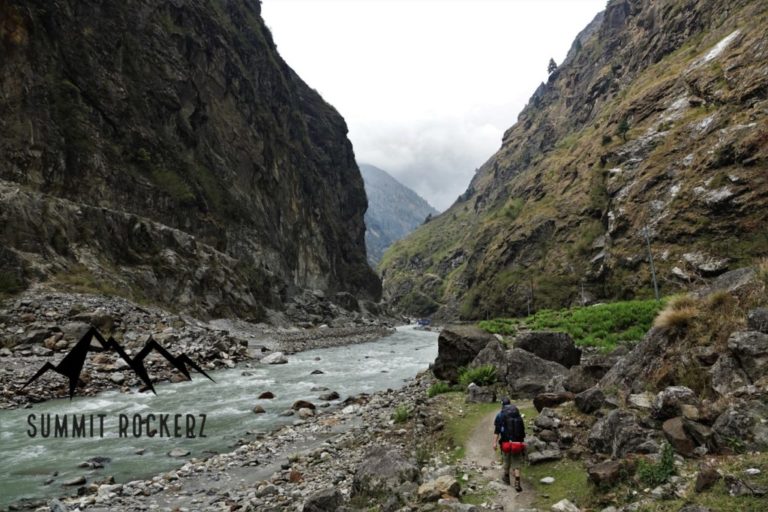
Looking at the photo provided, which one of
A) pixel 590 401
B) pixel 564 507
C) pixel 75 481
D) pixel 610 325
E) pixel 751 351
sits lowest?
pixel 75 481

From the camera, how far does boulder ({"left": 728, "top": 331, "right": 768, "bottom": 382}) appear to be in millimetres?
9117

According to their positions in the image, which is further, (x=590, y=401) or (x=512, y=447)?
(x=590, y=401)

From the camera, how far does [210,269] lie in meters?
65.2

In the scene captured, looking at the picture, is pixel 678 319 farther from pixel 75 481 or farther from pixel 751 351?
pixel 75 481

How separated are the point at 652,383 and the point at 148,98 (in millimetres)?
83496

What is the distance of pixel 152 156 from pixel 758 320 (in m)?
77.3

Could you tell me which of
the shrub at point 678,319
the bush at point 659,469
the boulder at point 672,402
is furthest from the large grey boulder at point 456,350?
the bush at point 659,469

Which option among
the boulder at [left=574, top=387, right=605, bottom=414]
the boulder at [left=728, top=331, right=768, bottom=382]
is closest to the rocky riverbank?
the boulder at [left=574, top=387, right=605, bottom=414]

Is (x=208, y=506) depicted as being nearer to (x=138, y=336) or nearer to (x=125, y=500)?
(x=125, y=500)

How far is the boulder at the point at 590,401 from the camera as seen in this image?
12.2 m

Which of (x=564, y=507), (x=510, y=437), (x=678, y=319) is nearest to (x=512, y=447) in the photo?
(x=510, y=437)

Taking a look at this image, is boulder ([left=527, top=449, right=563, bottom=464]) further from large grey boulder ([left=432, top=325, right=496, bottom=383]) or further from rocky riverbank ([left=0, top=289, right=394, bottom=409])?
rocky riverbank ([left=0, top=289, right=394, bottom=409])

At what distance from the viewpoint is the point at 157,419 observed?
20.8 m

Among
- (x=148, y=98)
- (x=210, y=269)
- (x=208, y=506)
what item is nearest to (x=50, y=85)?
(x=148, y=98)
